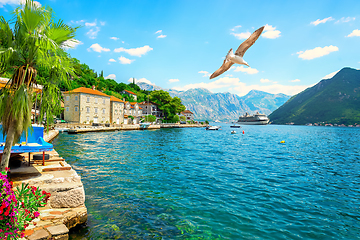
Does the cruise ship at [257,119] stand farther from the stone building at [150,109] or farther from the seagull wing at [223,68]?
the seagull wing at [223,68]

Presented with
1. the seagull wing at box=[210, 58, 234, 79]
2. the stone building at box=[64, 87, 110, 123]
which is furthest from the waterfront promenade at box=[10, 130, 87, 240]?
the stone building at box=[64, 87, 110, 123]

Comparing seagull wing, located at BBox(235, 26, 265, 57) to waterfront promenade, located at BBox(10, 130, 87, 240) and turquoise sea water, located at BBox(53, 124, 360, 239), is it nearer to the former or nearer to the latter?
turquoise sea water, located at BBox(53, 124, 360, 239)

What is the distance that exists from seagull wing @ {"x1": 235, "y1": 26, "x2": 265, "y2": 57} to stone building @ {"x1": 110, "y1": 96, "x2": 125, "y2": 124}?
245 ft

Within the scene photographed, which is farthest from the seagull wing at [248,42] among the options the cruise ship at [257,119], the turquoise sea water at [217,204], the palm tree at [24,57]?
the cruise ship at [257,119]

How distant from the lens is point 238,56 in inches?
203

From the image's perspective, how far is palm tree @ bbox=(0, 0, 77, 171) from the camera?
201 inches

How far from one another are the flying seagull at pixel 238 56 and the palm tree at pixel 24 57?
457 cm

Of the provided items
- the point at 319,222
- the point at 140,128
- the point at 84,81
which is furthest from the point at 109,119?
the point at 319,222

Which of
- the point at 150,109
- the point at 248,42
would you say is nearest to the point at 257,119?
the point at 150,109

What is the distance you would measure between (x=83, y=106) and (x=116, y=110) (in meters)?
15.6

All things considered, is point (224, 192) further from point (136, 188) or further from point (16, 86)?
point (16, 86)

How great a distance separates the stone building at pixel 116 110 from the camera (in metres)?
74.7

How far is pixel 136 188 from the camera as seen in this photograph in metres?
10.2

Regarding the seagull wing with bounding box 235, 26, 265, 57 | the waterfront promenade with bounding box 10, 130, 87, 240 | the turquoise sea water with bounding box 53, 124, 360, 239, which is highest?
the seagull wing with bounding box 235, 26, 265, 57
